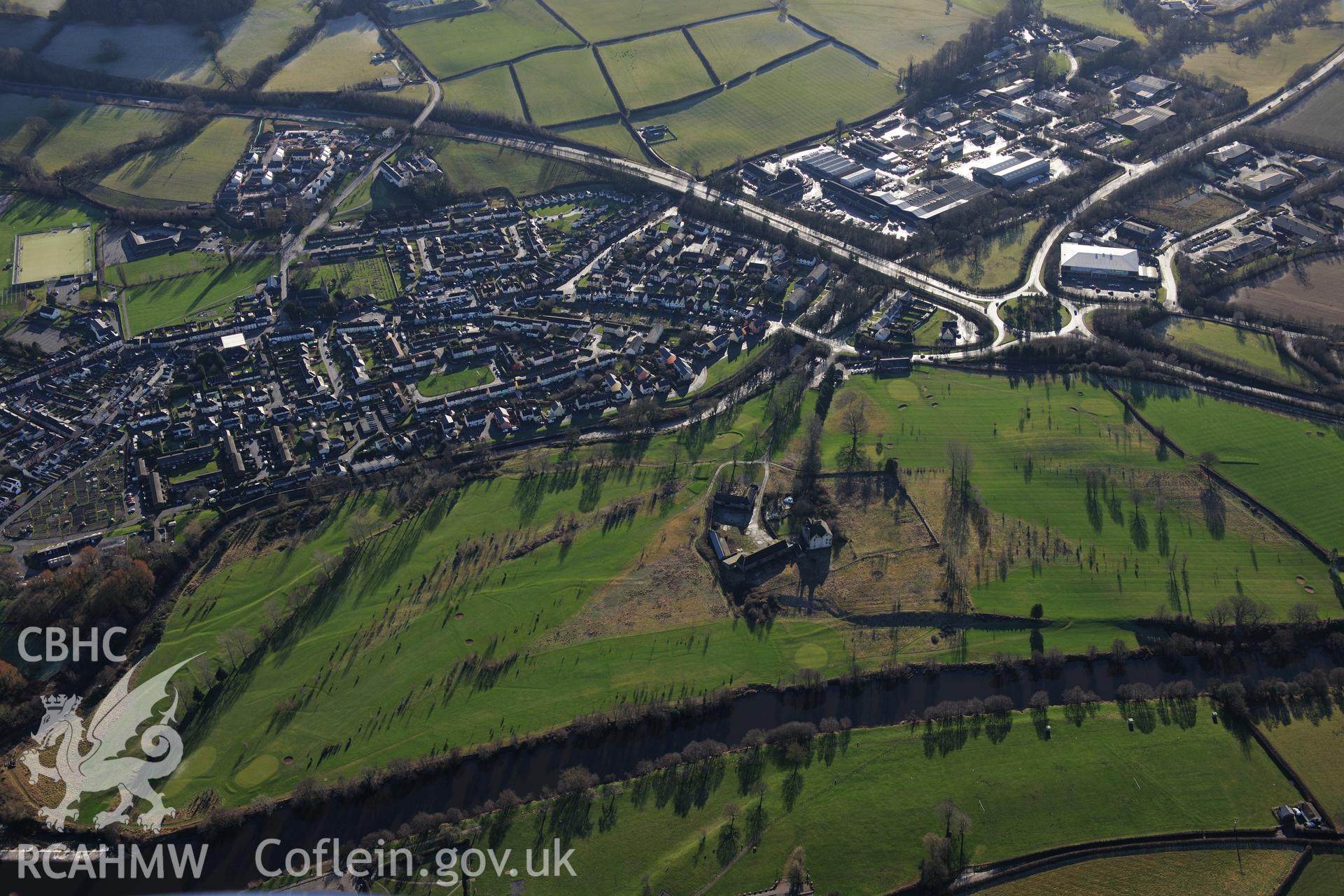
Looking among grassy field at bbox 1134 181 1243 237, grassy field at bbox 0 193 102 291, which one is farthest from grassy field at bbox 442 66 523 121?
grassy field at bbox 1134 181 1243 237

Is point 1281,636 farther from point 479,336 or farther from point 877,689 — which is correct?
point 479,336

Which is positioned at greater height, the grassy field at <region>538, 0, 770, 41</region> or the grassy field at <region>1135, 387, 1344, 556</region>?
the grassy field at <region>538, 0, 770, 41</region>

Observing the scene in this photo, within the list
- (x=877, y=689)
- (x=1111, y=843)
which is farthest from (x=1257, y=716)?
(x=877, y=689)

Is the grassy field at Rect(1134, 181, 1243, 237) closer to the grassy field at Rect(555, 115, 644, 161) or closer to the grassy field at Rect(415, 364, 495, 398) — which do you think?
the grassy field at Rect(555, 115, 644, 161)

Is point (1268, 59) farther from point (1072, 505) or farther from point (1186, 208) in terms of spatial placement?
point (1072, 505)

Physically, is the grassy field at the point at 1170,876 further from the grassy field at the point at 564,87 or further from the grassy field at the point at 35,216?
the grassy field at the point at 35,216
